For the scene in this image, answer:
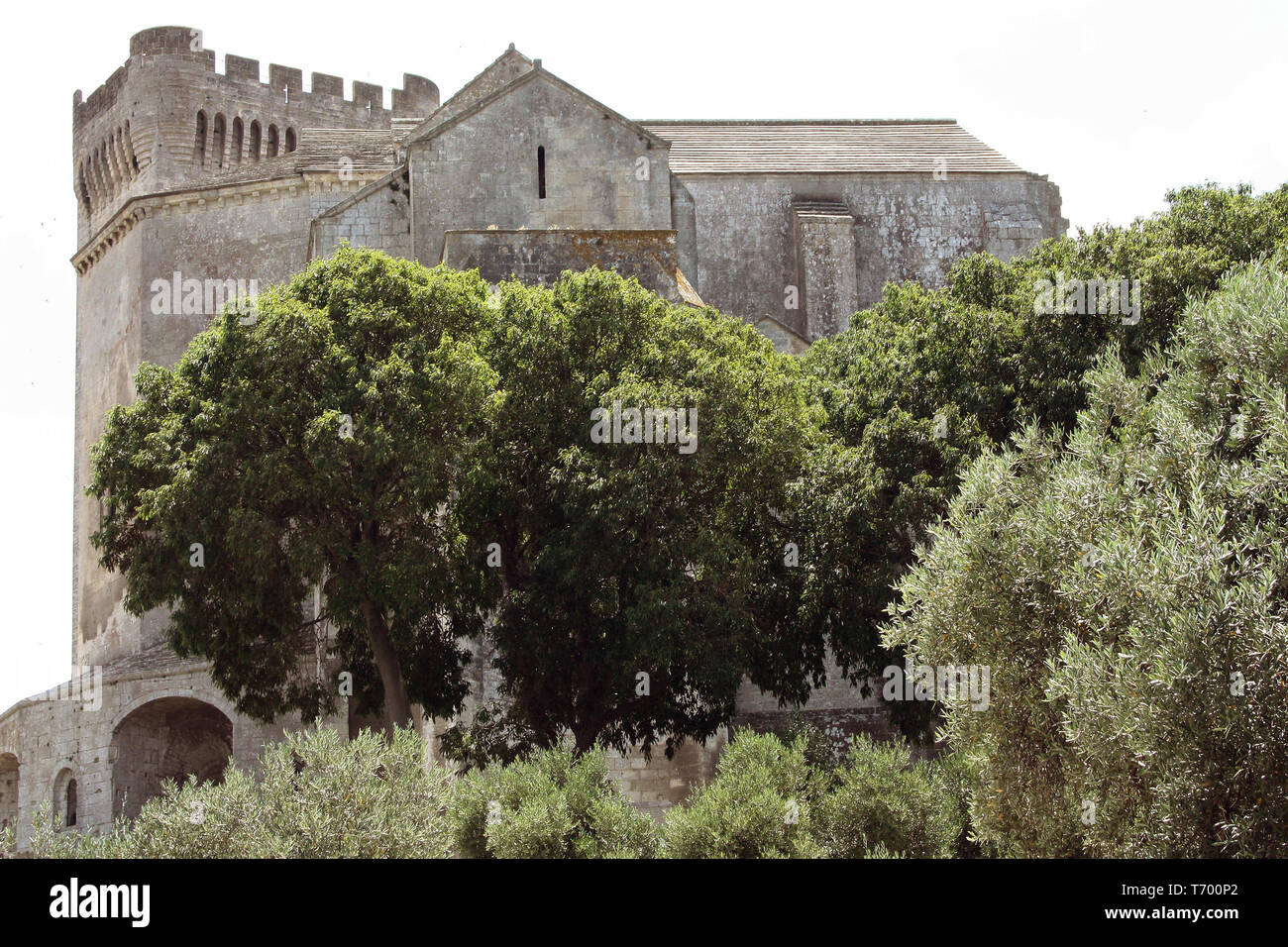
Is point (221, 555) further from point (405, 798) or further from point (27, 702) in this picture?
point (27, 702)

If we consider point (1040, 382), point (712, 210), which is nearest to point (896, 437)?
point (1040, 382)

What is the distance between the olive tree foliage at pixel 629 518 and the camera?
2128cm

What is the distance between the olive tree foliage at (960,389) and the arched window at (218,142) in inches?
1133

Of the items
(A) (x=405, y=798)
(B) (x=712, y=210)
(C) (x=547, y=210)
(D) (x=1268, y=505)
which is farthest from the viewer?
(B) (x=712, y=210)

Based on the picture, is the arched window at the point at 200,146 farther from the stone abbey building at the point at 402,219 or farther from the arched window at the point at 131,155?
the arched window at the point at 131,155

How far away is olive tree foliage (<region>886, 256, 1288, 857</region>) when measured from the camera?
13812 millimetres

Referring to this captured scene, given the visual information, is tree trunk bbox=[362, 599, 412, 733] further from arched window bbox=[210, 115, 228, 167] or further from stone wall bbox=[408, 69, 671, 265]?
arched window bbox=[210, 115, 228, 167]

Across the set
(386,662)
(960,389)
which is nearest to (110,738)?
(386,662)

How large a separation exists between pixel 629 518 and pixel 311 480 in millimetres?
4340

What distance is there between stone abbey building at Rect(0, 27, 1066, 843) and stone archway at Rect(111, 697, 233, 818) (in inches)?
1.9

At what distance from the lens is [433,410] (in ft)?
71.2

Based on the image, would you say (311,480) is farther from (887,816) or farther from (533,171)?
(533,171)
